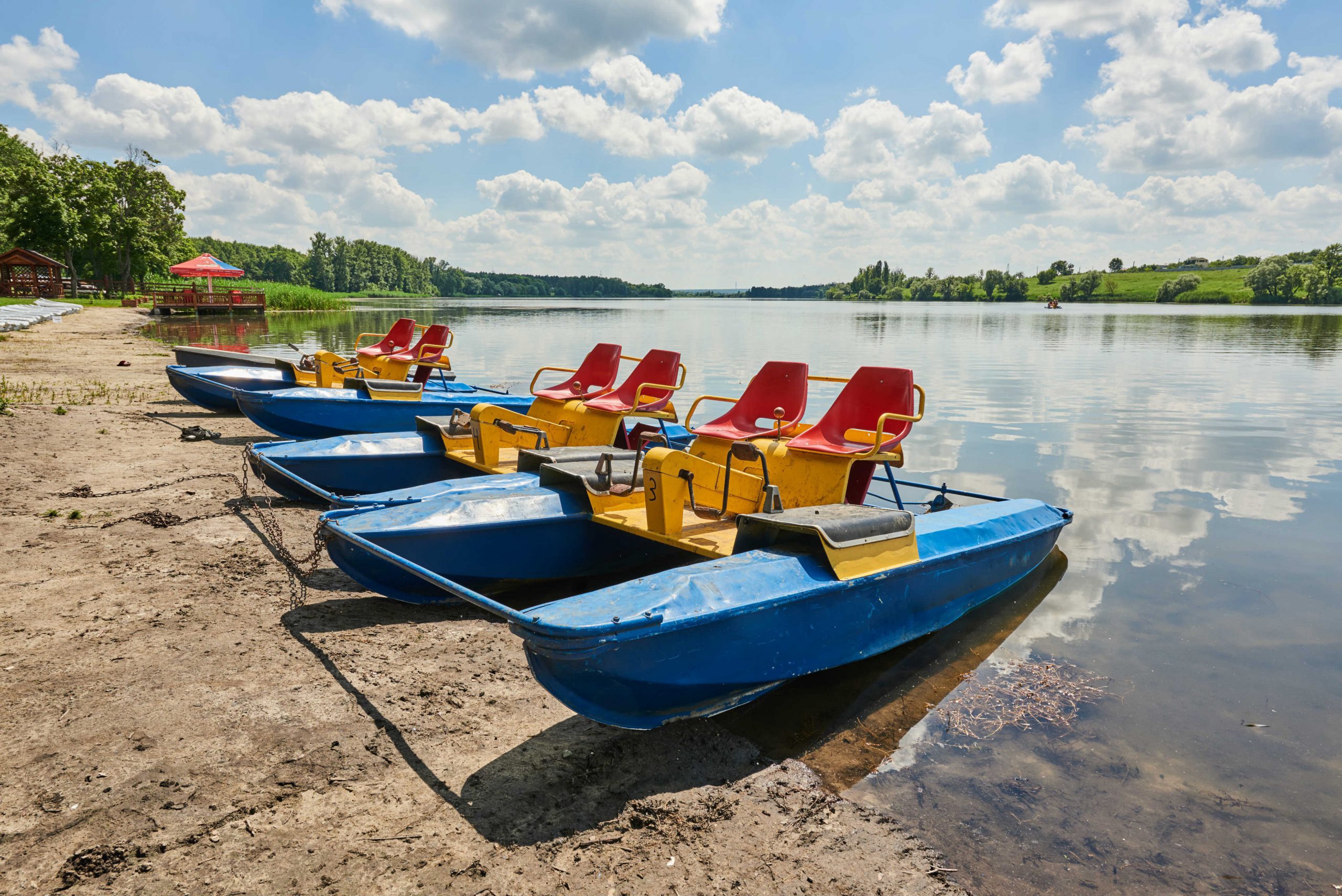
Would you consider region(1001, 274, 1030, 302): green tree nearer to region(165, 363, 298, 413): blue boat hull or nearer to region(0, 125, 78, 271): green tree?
region(0, 125, 78, 271): green tree

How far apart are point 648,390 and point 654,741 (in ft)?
17.4

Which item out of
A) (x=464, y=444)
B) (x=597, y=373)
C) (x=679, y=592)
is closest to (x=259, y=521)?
(x=464, y=444)

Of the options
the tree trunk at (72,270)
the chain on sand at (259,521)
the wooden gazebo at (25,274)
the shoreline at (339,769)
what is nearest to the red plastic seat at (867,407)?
the shoreline at (339,769)

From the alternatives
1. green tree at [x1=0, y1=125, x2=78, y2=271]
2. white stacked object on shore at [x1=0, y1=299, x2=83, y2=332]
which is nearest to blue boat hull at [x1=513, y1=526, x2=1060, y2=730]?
white stacked object on shore at [x1=0, y1=299, x2=83, y2=332]

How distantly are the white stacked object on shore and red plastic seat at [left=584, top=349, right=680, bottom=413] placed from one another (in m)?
27.4

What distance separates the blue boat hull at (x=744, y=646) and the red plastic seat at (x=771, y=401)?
94.9 inches

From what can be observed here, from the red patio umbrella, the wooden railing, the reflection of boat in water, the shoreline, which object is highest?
the red patio umbrella

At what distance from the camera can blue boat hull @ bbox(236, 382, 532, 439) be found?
10211mm

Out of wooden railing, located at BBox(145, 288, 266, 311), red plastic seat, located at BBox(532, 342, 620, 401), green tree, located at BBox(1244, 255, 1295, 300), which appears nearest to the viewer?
red plastic seat, located at BBox(532, 342, 620, 401)

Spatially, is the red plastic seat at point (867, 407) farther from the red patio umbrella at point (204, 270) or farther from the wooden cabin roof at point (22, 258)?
the wooden cabin roof at point (22, 258)

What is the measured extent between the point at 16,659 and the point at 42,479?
195 inches

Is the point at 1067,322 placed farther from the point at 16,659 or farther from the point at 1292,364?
the point at 16,659

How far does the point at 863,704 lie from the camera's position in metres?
4.72

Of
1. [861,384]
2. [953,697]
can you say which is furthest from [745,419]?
[953,697]
